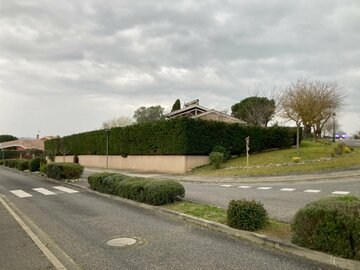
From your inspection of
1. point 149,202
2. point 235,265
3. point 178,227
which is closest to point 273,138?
point 149,202

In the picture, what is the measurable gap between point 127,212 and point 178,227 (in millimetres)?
2687

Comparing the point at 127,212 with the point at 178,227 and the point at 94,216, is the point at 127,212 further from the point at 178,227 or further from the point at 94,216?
the point at 178,227

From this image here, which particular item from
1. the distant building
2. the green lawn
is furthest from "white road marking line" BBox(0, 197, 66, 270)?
the distant building

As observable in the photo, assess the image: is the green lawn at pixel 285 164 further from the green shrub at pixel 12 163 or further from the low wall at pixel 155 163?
the green shrub at pixel 12 163

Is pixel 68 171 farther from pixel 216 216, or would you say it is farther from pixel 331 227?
pixel 331 227

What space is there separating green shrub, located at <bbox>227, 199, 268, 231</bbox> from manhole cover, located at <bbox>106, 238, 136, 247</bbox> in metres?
2.19

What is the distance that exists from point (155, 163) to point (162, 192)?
22.3 meters

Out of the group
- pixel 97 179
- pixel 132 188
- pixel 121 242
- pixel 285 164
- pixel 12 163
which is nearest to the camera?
pixel 121 242

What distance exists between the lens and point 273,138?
122 feet

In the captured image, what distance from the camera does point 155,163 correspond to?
1324 inches

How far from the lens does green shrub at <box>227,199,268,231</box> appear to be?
301 inches

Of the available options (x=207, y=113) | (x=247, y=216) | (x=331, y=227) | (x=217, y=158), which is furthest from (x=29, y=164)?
(x=331, y=227)

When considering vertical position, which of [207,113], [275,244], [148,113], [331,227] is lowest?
[275,244]

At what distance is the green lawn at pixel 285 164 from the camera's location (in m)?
23.1
